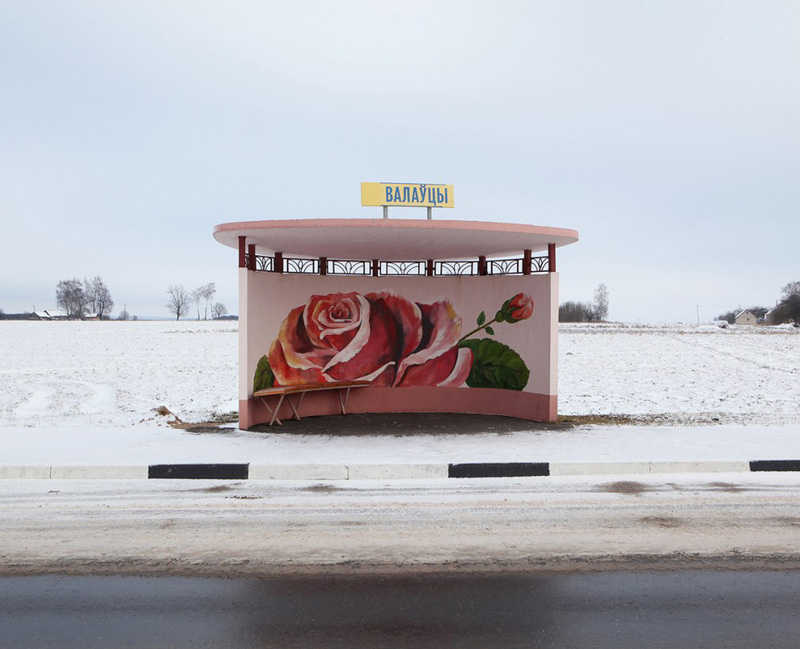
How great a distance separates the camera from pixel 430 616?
13.4ft

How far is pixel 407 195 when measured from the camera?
10805mm

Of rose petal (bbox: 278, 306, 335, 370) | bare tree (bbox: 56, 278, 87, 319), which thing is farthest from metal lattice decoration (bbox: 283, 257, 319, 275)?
bare tree (bbox: 56, 278, 87, 319)

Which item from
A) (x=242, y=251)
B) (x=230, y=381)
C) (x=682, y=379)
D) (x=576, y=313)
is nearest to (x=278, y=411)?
(x=242, y=251)

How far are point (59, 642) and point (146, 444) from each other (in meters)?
6.00

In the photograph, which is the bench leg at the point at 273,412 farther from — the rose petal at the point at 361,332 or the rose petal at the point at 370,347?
the rose petal at the point at 361,332

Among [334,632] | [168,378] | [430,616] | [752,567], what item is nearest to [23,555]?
[334,632]

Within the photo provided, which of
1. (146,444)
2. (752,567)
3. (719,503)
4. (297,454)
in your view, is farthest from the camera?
(146,444)

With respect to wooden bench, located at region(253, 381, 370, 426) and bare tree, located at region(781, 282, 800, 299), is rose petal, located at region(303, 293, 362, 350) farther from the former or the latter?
bare tree, located at region(781, 282, 800, 299)

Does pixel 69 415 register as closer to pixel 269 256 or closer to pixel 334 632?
pixel 269 256

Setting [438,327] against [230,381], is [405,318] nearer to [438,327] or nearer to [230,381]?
[438,327]

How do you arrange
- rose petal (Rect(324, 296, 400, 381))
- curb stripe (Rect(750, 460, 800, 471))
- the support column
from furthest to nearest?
1. rose petal (Rect(324, 296, 400, 381))
2. the support column
3. curb stripe (Rect(750, 460, 800, 471))

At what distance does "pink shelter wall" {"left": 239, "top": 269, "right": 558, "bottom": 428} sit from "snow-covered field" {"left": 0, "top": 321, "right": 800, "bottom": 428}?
6.98 ft

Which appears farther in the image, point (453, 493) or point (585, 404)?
point (585, 404)

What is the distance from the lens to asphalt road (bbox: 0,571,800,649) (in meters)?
3.80
